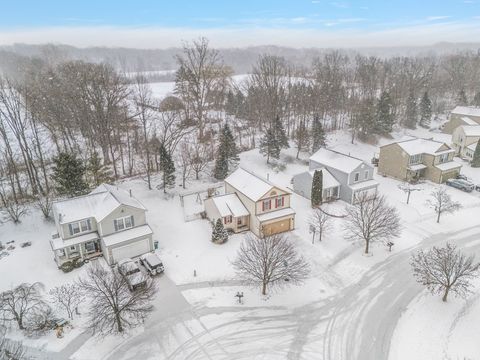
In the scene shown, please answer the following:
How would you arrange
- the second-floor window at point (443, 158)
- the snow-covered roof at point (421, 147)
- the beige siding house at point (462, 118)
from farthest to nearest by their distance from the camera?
the beige siding house at point (462, 118)
the second-floor window at point (443, 158)
the snow-covered roof at point (421, 147)

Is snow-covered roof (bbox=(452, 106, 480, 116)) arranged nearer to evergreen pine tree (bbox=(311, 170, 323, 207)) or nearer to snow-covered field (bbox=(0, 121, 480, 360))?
snow-covered field (bbox=(0, 121, 480, 360))

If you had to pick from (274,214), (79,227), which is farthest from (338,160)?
(79,227)

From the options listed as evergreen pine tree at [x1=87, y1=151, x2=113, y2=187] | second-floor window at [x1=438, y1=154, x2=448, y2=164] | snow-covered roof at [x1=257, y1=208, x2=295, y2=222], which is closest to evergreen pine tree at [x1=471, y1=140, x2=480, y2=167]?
second-floor window at [x1=438, y1=154, x2=448, y2=164]

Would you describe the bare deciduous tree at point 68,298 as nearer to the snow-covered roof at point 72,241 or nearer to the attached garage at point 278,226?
the snow-covered roof at point 72,241

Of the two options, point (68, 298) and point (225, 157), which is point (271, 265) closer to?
point (68, 298)

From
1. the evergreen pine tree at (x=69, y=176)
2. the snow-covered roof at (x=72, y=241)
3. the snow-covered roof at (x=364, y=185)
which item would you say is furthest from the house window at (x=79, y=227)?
the snow-covered roof at (x=364, y=185)

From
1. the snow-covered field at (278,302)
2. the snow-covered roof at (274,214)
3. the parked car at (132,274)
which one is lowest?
the snow-covered field at (278,302)
